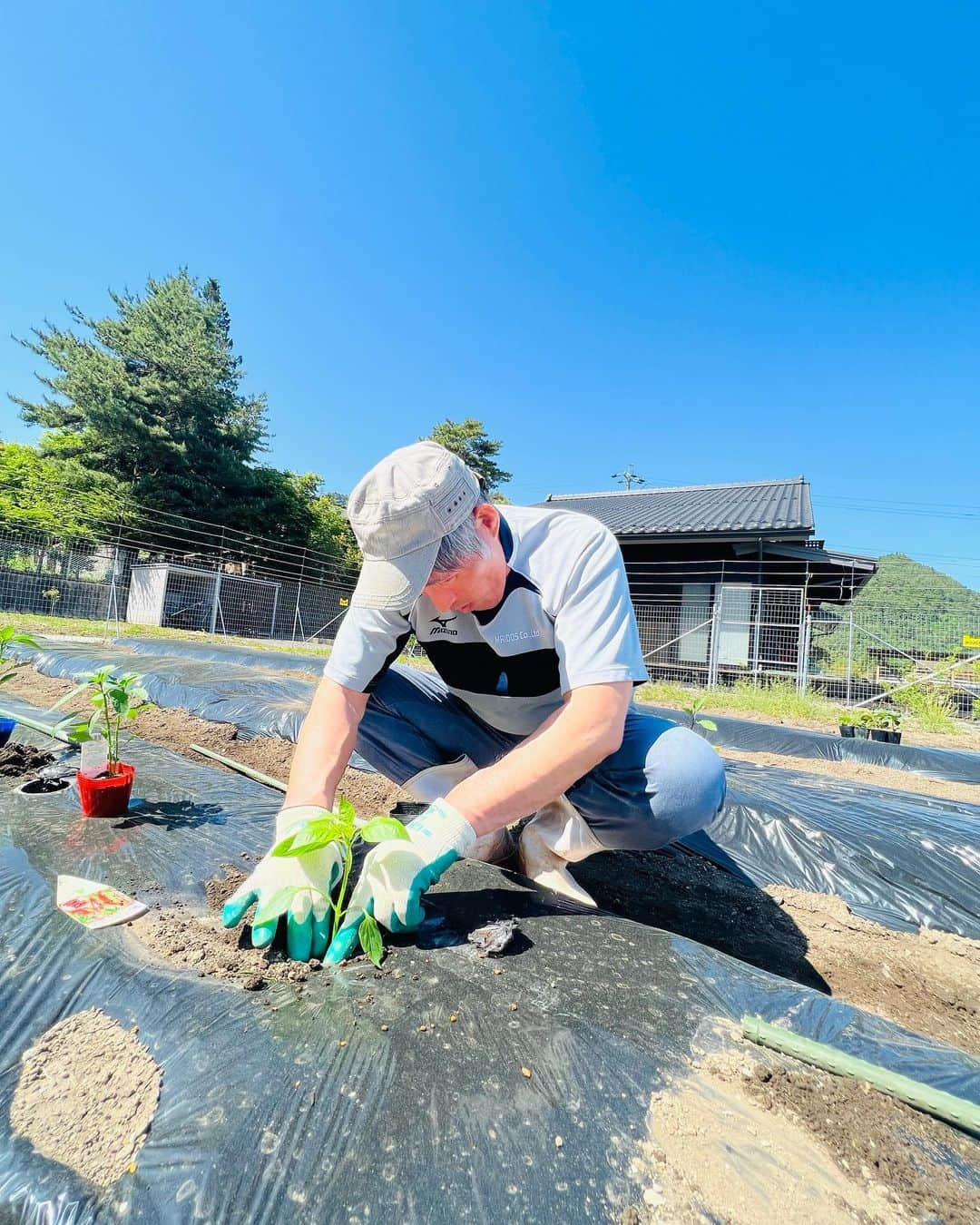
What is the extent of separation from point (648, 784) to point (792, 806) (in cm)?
99

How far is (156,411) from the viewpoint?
13.9 metres

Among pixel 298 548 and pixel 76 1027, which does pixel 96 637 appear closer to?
pixel 76 1027

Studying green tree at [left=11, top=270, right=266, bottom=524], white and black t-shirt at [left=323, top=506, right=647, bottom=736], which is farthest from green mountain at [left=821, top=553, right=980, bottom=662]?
green tree at [left=11, top=270, right=266, bottom=524]

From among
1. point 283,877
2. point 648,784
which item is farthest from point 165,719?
point 648,784

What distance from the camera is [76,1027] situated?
24.7 inches

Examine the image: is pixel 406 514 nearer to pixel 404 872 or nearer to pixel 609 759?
pixel 404 872

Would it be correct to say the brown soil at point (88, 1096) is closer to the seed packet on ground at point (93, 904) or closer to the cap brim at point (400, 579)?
the seed packet on ground at point (93, 904)

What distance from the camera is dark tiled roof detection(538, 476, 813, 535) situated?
27.3 ft

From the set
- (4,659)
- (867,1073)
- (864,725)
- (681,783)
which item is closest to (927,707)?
(864,725)

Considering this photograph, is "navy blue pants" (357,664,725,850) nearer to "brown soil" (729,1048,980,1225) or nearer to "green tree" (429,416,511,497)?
"brown soil" (729,1048,980,1225)

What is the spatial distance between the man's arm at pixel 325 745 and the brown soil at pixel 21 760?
923 millimetres

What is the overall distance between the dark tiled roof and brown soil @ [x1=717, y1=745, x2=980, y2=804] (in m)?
3.95

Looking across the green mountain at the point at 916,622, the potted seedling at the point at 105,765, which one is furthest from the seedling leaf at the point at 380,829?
the green mountain at the point at 916,622

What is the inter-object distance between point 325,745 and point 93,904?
16.9 inches
